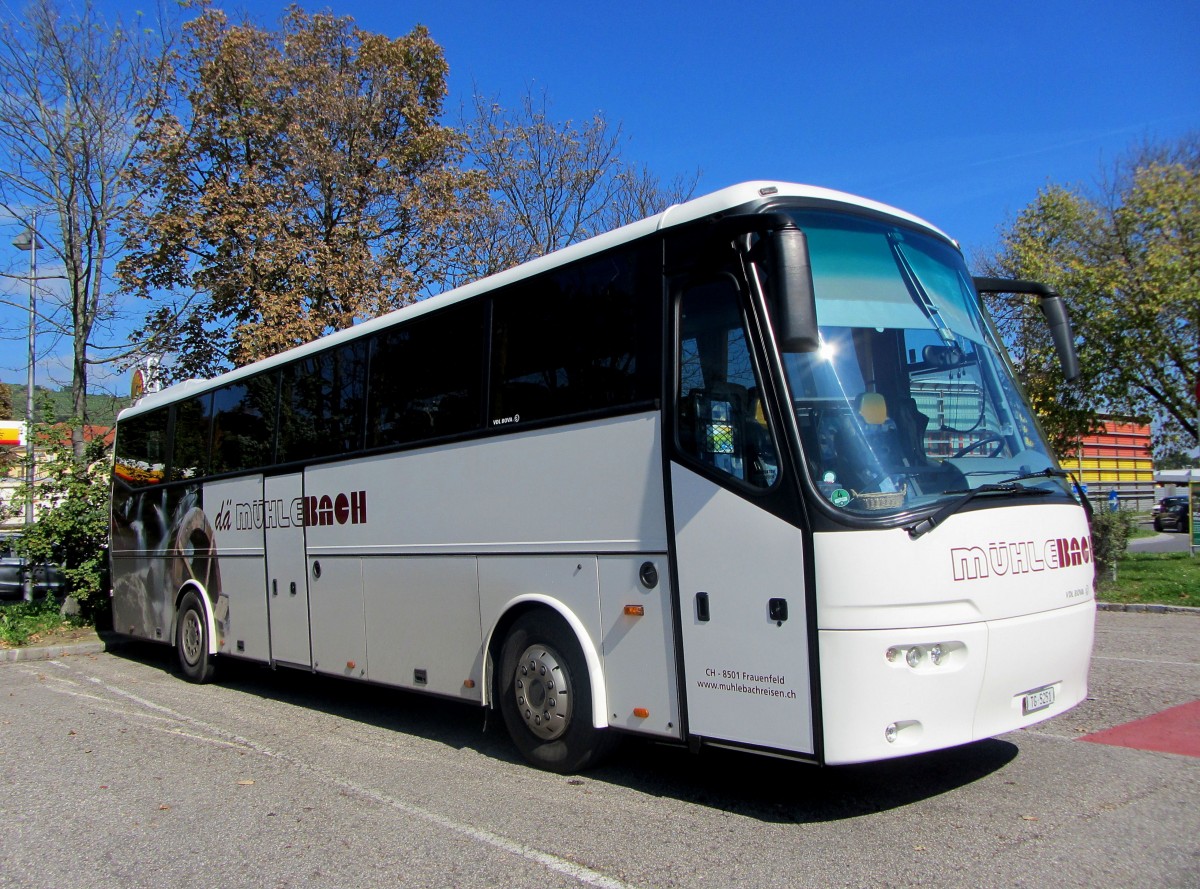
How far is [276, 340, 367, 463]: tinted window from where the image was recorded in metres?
8.83

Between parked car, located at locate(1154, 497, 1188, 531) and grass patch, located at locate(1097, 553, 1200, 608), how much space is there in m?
21.7

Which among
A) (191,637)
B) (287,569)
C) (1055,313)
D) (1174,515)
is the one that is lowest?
(1174,515)

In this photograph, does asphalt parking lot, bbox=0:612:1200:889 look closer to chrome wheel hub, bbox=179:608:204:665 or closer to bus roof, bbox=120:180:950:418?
chrome wheel hub, bbox=179:608:204:665

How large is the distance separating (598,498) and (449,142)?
1709 cm

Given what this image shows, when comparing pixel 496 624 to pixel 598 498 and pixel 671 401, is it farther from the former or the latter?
pixel 671 401

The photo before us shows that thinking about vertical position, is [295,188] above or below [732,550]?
above

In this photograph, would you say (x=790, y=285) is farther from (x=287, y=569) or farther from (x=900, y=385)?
(x=287, y=569)

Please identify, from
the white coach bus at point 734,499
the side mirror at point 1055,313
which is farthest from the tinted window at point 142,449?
the side mirror at point 1055,313

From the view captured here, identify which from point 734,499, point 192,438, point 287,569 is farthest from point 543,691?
point 192,438

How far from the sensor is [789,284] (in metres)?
4.82

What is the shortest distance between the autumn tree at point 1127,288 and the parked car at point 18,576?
60.7ft

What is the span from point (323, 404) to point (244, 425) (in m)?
1.86

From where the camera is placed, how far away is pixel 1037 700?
17.5 feet

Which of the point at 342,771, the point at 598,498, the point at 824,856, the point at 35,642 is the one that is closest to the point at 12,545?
the point at 35,642
